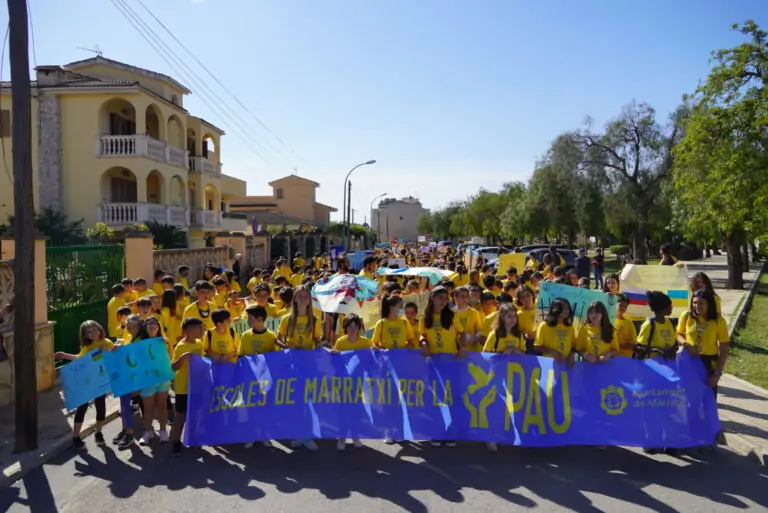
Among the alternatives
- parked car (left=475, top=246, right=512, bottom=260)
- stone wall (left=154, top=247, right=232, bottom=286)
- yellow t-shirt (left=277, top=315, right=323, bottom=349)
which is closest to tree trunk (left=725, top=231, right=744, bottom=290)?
parked car (left=475, top=246, right=512, bottom=260)

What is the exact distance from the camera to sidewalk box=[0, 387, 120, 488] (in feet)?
19.6

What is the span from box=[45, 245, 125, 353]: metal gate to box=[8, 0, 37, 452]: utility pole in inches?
146

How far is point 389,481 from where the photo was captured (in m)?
5.48

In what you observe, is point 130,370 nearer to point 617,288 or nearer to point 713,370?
point 713,370

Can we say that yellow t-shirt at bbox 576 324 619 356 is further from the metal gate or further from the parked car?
the parked car

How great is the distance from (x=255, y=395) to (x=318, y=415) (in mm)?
685

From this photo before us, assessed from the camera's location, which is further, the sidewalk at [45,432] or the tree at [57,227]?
the tree at [57,227]

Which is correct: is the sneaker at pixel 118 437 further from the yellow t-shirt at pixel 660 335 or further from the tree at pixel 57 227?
the tree at pixel 57 227

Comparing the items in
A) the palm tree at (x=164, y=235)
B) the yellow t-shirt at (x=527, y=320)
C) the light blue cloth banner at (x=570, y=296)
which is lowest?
the yellow t-shirt at (x=527, y=320)

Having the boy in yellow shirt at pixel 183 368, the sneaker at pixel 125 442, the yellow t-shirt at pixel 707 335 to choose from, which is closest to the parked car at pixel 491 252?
the yellow t-shirt at pixel 707 335

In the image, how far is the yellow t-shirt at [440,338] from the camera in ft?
21.7

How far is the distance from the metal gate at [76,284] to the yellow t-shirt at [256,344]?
5024 millimetres

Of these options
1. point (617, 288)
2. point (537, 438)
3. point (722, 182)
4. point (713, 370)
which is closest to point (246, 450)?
point (537, 438)

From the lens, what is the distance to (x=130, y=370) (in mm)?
6305
